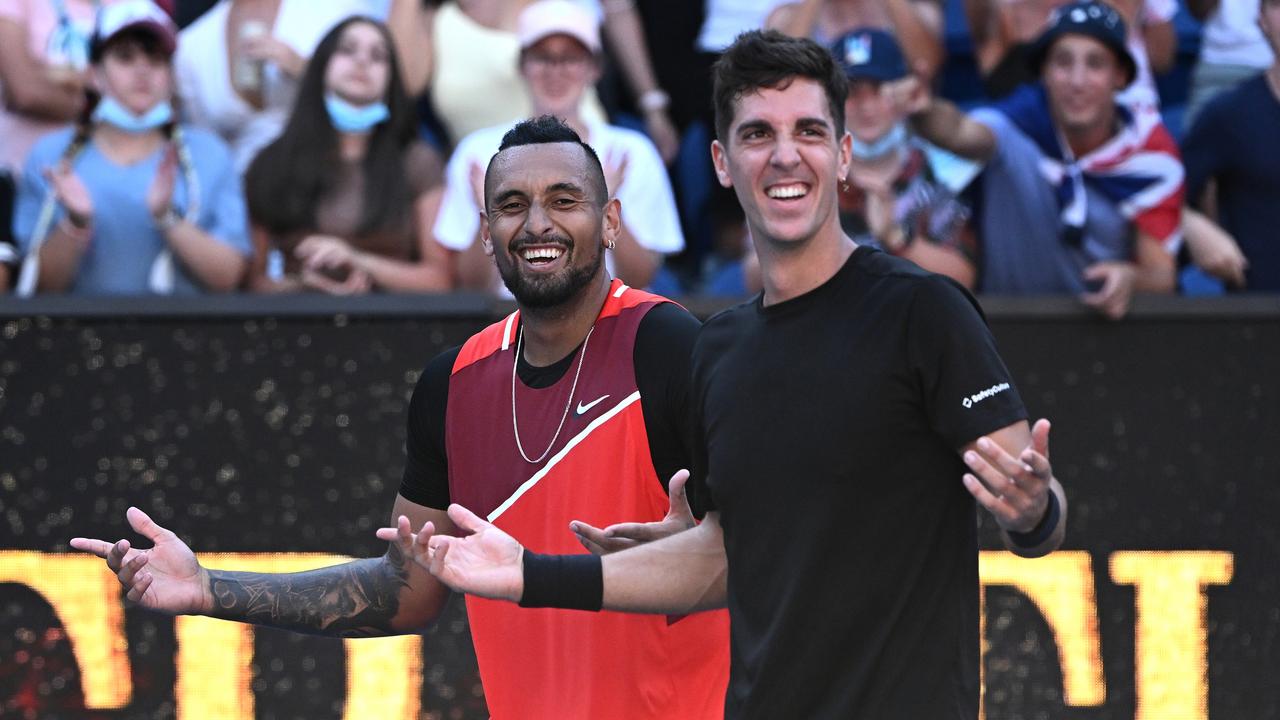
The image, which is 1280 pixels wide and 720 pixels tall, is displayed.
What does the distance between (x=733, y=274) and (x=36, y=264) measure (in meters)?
2.41

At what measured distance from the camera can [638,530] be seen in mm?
3447

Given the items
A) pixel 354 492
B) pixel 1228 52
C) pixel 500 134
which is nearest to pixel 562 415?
pixel 354 492

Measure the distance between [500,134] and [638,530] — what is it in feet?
10.5

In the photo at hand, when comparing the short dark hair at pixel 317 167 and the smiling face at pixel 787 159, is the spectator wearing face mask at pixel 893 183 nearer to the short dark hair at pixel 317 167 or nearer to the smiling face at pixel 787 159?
the short dark hair at pixel 317 167

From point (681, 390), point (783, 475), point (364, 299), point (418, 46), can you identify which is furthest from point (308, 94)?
point (783, 475)

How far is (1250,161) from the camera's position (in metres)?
6.15

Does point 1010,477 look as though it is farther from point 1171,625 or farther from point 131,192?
point 131,192

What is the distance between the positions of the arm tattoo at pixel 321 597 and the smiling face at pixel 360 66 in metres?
2.67

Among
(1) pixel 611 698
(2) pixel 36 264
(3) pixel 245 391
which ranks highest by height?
(2) pixel 36 264

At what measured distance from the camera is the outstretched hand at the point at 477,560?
322 cm

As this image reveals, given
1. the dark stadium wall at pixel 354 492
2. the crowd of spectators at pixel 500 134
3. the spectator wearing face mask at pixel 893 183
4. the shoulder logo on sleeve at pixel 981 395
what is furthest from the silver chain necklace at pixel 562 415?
the spectator wearing face mask at pixel 893 183

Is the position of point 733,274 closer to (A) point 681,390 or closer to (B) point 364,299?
(B) point 364,299

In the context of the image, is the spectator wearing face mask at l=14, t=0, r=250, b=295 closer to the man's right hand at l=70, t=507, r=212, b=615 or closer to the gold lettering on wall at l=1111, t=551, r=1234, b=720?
the man's right hand at l=70, t=507, r=212, b=615

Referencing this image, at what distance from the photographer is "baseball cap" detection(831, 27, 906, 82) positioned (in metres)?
6.18
